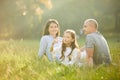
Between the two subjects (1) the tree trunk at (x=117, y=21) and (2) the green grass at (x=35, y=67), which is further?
(1) the tree trunk at (x=117, y=21)

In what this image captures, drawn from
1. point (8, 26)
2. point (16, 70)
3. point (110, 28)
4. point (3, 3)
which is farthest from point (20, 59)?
point (110, 28)

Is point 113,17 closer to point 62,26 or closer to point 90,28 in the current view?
point 90,28

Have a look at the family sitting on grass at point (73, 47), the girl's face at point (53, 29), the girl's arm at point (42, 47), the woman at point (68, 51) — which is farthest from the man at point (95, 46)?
the girl's arm at point (42, 47)

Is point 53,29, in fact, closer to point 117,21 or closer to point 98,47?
point 98,47

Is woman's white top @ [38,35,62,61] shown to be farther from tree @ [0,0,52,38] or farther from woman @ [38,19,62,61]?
tree @ [0,0,52,38]

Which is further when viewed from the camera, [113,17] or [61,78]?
[113,17]

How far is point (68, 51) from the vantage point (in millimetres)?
3309

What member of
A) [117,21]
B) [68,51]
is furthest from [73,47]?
[117,21]

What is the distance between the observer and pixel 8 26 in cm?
339

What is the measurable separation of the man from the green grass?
2.0 inches

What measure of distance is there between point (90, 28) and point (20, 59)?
696mm

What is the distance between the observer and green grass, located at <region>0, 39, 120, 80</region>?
321 cm

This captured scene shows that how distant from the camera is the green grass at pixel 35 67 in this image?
3.21m

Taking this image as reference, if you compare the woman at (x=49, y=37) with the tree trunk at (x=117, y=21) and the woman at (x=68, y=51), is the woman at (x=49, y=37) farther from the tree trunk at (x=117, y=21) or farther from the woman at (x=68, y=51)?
the tree trunk at (x=117, y=21)
